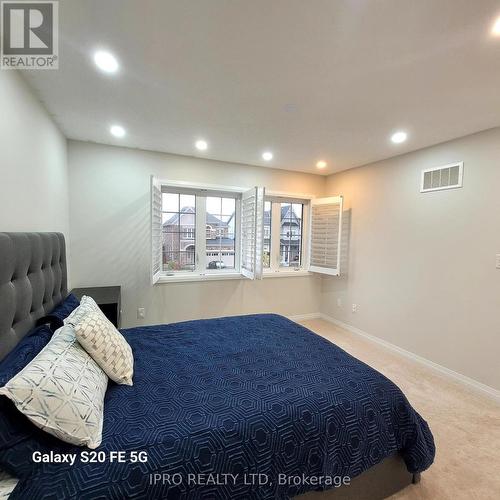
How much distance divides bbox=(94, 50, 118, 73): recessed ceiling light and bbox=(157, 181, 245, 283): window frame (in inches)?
71.2

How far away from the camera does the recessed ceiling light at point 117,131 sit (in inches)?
104

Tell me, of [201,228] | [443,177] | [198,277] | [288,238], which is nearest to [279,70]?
[443,177]

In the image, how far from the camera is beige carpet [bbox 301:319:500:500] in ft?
5.12

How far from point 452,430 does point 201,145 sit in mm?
3463

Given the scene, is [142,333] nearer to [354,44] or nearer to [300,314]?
[354,44]

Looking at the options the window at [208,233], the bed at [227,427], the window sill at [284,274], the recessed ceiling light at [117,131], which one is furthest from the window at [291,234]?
the bed at [227,427]

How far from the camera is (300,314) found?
444 cm

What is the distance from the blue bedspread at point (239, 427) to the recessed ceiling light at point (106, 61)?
1806 mm

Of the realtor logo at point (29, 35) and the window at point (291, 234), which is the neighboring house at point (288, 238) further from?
the realtor logo at point (29, 35)

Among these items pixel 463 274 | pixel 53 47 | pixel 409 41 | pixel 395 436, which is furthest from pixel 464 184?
pixel 53 47

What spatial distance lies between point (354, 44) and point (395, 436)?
2.07 m

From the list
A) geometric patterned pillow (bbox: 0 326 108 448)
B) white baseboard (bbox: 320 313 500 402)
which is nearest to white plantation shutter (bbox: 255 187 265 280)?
white baseboard (bbox: 320 313 500 402)

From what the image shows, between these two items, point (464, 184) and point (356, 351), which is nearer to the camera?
point (464, 184)

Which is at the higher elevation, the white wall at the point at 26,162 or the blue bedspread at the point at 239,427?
the white wall at the point at 26,162
